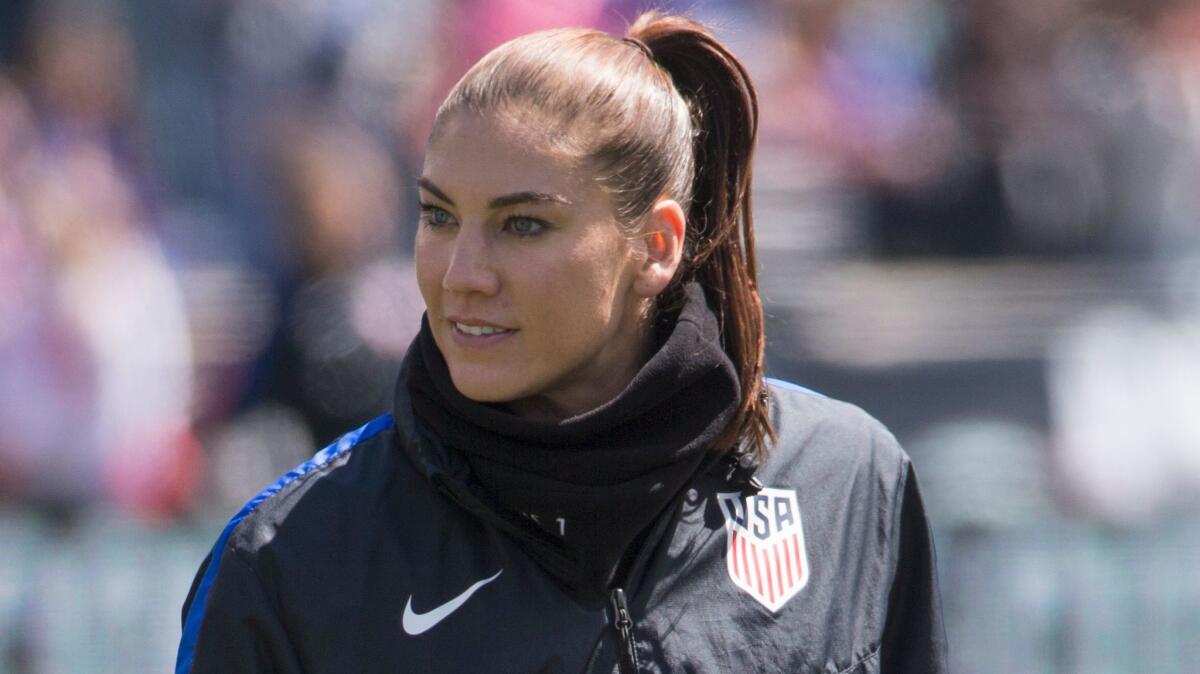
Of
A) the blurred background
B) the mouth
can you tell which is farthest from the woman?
the blurred background

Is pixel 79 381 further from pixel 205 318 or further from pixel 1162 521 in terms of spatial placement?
pixel 1162 521

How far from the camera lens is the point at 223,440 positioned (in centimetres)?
541

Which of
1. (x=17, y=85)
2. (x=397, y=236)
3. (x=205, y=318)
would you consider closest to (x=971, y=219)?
(x=397, y=236)

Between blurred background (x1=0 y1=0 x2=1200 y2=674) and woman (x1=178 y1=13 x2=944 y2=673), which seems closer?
woman (x1=178 y1=13 x2=944 y2=673)

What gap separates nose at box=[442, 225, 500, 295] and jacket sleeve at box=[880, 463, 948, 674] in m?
0.81

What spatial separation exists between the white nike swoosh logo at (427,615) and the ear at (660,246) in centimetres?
51

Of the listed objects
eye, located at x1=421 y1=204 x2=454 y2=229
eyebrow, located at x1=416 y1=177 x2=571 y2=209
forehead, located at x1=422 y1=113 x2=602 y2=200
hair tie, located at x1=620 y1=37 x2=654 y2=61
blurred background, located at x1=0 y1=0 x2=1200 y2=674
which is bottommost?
blurred background, located at x1=0 y1=0 x2=1200 y2=674

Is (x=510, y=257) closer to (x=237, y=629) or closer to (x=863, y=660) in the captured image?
(x=237, y=629)

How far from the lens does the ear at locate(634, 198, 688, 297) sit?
96.2 inches

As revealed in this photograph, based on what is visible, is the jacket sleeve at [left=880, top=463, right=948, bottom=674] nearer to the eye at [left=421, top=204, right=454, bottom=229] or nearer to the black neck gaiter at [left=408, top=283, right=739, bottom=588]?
the black neck gaiter at [left=408, top=283, right=739, bottom=588]

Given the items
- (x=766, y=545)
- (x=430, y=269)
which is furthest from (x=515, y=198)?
(x=766, y=545)

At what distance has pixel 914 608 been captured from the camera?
103 inches

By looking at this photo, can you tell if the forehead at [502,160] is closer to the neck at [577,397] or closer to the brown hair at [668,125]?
the brown hair at [668,125]

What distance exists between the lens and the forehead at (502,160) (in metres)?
2.26
